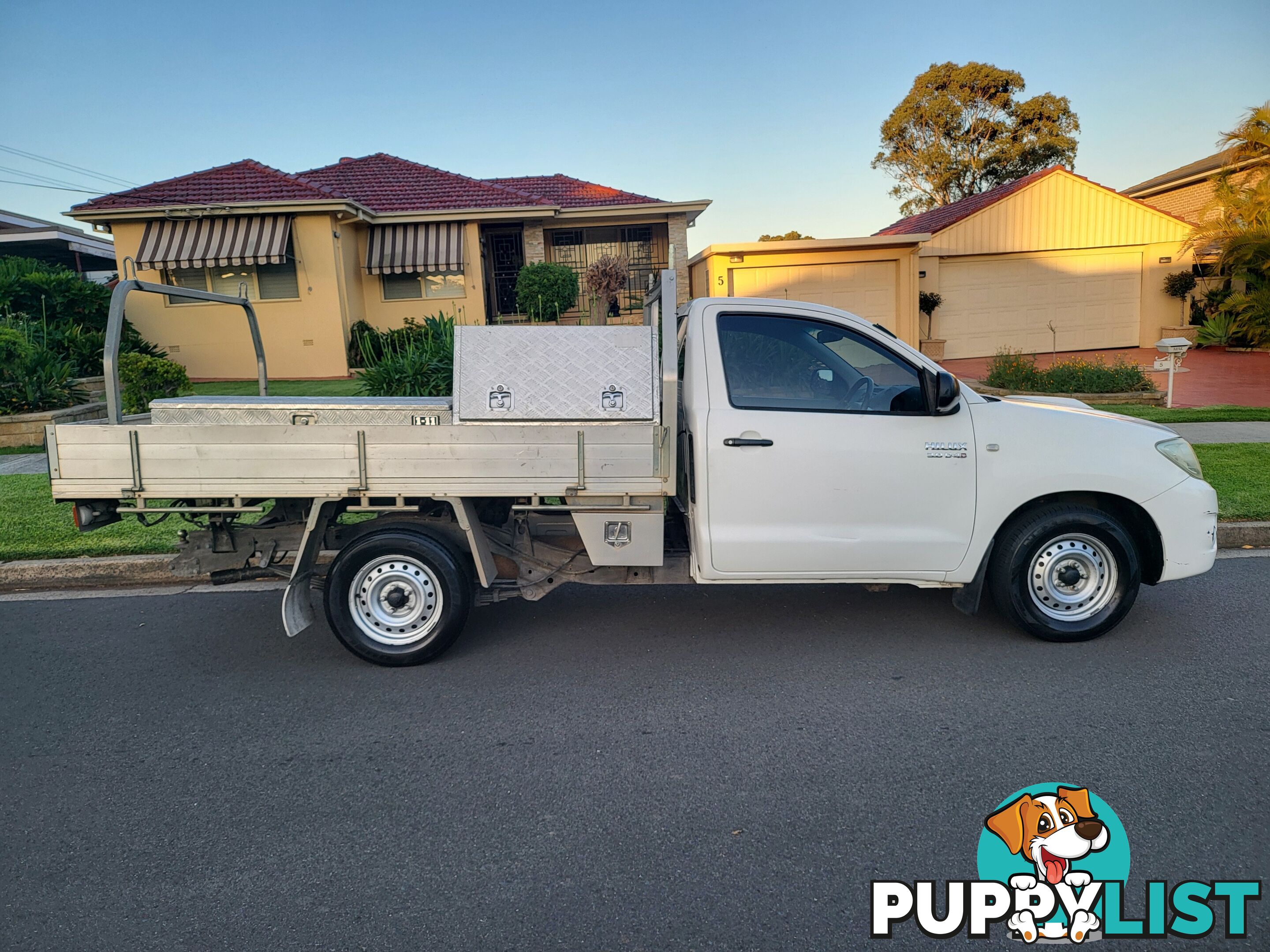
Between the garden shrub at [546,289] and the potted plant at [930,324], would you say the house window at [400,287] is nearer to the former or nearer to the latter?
the garden shrub at [546,289]

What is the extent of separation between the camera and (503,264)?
73.8ft

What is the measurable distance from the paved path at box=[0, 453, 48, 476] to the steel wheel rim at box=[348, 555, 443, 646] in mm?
7476

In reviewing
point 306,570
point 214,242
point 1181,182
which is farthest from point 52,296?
point 1181,182

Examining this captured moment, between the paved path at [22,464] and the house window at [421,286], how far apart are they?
9.77 m

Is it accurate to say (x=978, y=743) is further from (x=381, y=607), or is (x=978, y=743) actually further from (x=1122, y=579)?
(x=381, y=607)

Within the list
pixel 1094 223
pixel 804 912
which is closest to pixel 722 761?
pixel 804 912

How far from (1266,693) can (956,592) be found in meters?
1.55

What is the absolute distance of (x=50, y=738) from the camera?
4.25 meters

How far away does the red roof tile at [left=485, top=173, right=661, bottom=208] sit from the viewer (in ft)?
70.9

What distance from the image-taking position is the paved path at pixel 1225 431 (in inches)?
436

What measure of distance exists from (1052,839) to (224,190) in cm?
2018

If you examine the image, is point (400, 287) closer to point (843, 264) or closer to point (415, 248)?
point (415, 248)

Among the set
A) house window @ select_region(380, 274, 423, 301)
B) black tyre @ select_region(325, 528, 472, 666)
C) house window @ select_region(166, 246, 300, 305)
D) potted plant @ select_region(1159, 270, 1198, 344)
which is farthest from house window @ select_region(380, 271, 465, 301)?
potted plant @ select_region(1159, 270, 1198, 344)

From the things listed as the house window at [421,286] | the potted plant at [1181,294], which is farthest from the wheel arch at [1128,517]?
the potted plant at [1181,294]
